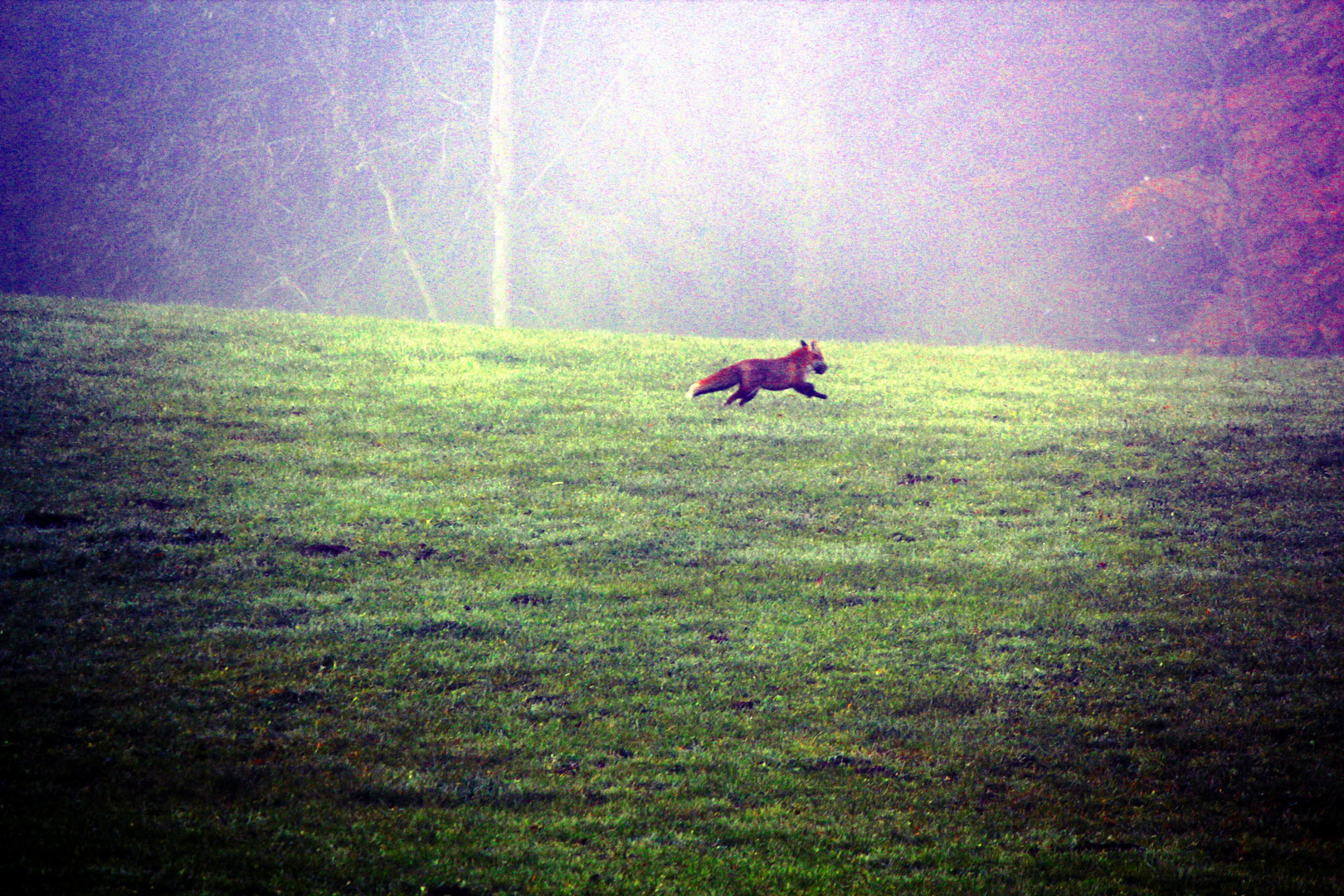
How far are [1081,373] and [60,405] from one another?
15.6 metres

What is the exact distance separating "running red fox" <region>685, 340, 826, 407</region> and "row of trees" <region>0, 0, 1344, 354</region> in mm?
21237

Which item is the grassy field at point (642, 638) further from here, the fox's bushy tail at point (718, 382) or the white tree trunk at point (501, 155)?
the white tree trunk at point (501, 155)

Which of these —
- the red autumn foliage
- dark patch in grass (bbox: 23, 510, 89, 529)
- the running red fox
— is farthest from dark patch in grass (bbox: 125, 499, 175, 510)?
the red autumn foliage

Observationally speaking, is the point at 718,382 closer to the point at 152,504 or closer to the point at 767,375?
the point at 767,375

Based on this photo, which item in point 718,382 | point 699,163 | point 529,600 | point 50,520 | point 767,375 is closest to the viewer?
point 718,382

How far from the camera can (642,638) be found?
8.64m

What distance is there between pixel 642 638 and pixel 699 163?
27708 mm

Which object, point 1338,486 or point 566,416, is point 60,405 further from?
point 1338,486

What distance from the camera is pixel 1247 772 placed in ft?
23.1

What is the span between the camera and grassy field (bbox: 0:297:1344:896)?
5824 mm

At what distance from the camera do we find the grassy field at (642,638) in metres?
5.82

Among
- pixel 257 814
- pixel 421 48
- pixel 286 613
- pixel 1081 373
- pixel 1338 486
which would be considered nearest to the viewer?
pixel 257 814

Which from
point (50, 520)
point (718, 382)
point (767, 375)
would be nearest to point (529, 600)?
point (718, 382)

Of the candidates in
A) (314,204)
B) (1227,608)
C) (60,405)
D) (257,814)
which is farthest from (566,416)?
(314,204)
